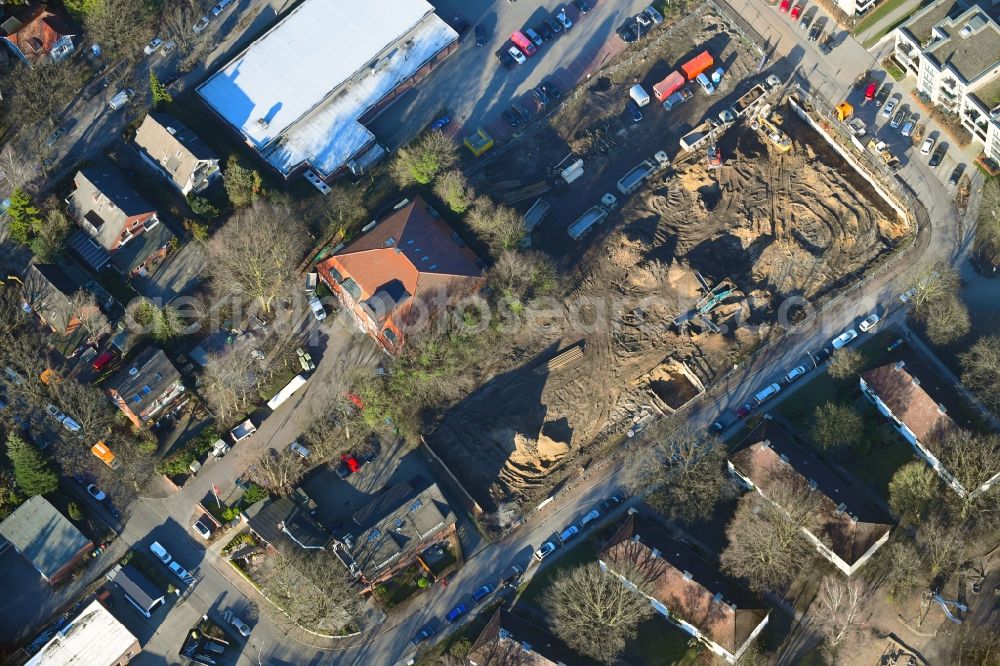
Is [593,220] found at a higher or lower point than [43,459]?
lower

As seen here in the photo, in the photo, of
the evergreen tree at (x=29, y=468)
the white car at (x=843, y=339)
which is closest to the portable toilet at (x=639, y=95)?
the white car at (x=843, y=339)

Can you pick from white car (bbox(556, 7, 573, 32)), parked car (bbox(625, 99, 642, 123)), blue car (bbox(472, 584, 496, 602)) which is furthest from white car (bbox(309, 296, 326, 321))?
white car (bbox(556, 7, 573, 32))

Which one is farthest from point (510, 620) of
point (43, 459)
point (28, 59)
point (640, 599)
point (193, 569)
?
point (28, 59)

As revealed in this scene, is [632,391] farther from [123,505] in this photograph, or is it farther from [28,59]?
[28,59]

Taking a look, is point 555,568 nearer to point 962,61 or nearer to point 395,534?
point 395,534

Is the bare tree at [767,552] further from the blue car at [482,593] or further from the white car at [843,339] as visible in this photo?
the blue car at [482,593]

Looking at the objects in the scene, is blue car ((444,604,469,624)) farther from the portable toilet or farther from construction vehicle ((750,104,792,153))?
construction vehicle ((750,104,792,153))
